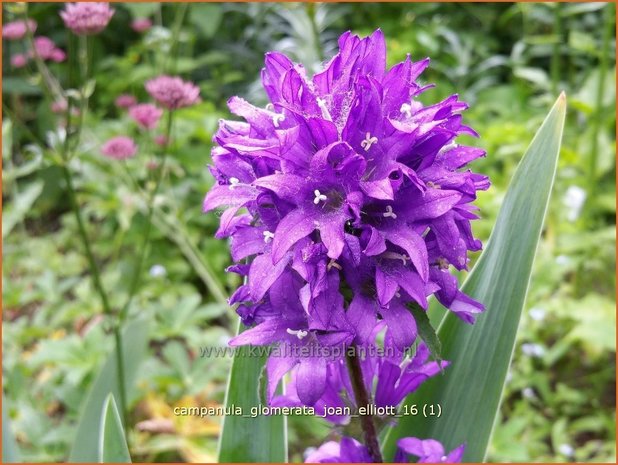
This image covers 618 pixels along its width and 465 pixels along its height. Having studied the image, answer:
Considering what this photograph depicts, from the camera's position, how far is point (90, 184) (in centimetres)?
213

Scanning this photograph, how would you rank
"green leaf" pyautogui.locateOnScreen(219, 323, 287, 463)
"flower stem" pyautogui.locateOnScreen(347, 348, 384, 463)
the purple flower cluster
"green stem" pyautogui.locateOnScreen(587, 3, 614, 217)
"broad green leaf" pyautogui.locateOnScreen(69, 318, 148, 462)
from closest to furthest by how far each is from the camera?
Result: the purple flower cluster → "flower stem" pyautogui.locateOnScreen(347, 348, 384, 463) → "green leaf" pyautogui.locateOnScreen(219, 323, 287, 463) → "broad green leaf" pyautogui.locateOnScreen(69, 318, 148, 462) → "green stem" pyautogui.locateOnScreen(587, 3, 614, 217)

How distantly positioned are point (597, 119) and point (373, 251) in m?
1.47

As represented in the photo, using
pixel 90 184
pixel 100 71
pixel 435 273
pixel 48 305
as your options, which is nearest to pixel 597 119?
pixel 435 273

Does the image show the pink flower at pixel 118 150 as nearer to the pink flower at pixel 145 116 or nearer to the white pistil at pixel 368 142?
the pink flower at pixel 145 116

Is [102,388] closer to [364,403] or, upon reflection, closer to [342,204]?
[364,403]

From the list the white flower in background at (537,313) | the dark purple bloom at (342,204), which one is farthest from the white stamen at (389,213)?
the white flower in background at (537,313)


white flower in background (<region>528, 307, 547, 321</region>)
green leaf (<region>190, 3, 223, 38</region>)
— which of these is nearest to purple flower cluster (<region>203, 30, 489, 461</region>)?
white flower in background (<region>528, 307, 547, 321</region>)

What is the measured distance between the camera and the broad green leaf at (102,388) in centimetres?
116

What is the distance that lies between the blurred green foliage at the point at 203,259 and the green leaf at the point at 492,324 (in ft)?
0.91

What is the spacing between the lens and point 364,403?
0.76 m

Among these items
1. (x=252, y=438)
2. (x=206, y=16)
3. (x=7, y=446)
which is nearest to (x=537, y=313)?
(x=252, y=438)

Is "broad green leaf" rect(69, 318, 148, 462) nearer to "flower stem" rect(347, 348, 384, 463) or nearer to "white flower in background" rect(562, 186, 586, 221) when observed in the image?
"flower stem" rect(347, 348, 384, 463)

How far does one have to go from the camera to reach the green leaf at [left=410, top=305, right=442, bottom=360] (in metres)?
0.66

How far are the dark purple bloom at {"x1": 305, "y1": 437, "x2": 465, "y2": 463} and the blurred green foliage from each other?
200mm
